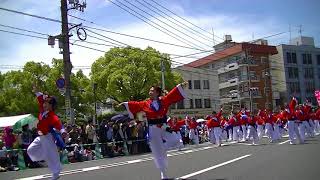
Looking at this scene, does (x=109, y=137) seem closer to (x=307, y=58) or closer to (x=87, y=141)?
(x=87, y=141)

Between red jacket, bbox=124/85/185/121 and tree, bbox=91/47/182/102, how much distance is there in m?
37.2

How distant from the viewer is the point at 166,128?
10.5 meters

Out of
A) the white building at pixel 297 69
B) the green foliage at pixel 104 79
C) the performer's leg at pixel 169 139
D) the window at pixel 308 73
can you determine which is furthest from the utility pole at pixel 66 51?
the window at pixel 308 73

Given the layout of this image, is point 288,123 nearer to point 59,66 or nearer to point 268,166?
point 268,166

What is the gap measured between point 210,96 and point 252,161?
60295mm

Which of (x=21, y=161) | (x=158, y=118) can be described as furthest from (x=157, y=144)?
(x=21, y=161)

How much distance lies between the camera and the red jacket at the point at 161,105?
33.7 feet

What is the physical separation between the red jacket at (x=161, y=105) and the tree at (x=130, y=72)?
37225 mm

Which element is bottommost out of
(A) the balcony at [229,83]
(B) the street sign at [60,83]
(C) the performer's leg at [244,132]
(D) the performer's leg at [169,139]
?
(C) the performer's leg at [244,132]

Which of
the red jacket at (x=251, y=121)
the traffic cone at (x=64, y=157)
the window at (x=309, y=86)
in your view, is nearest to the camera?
the traffic cone at (x=64, y=157)

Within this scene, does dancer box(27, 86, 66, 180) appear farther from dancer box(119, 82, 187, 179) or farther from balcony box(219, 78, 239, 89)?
balcony box(219, 78, 239, 89)

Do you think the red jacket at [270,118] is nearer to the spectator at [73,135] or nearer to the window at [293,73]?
the spectator at [73,135]

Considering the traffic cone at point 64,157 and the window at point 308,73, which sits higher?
the window at point 308,73

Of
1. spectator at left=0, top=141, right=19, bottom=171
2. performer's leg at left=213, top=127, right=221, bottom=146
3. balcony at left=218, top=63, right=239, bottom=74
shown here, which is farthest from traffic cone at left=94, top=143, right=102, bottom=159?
balcony at left=218, top=63, right=239, bottom=74
